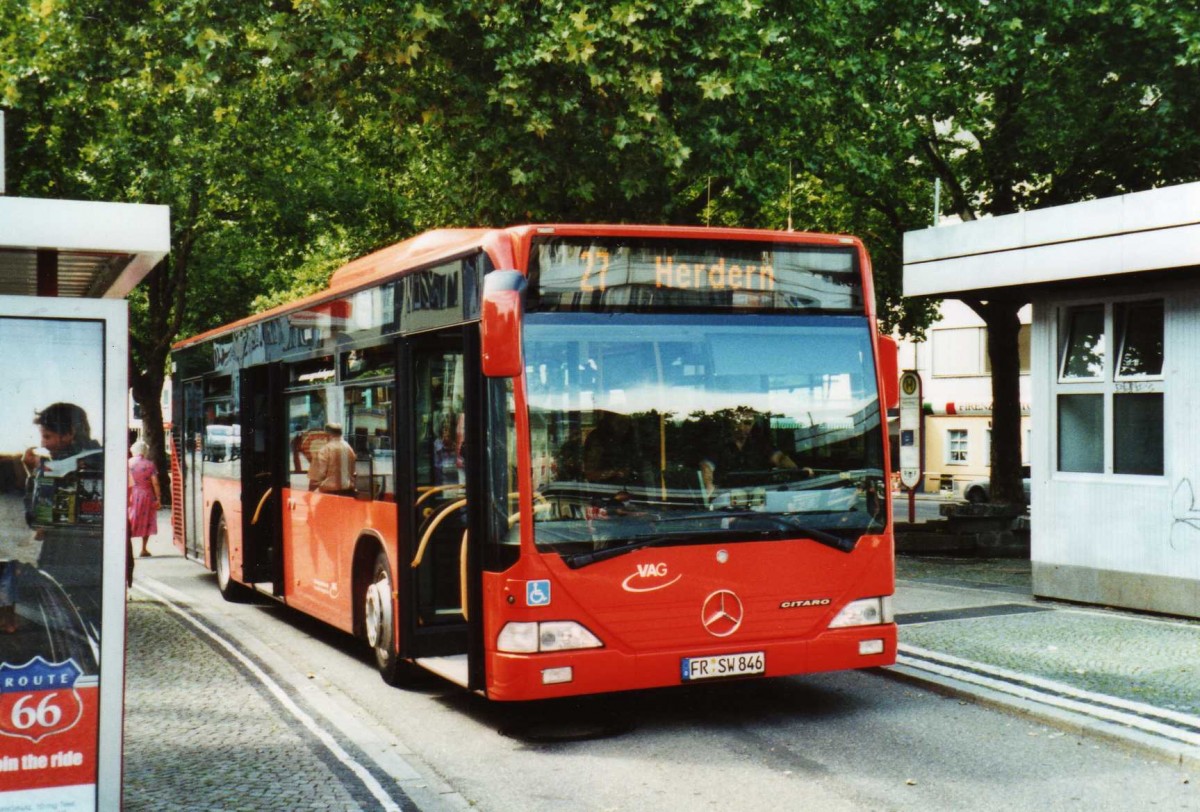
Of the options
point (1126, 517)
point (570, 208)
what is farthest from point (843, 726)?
point (570, 208)

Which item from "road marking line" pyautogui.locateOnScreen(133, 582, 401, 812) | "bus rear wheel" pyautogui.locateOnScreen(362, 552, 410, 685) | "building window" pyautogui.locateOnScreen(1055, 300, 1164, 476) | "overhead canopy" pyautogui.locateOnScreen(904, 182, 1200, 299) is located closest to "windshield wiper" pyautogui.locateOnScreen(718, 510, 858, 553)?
"road marking line" pyautogui.locateOnScreen(133, 582, 401, 812)

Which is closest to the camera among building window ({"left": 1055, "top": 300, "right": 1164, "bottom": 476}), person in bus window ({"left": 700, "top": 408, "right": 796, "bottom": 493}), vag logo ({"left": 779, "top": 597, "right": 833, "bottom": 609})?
person in bus window ({"left": 700, "top": 408, "right": 796, "bottom": 493})

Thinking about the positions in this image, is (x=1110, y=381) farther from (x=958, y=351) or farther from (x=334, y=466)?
(x=958, y=351)

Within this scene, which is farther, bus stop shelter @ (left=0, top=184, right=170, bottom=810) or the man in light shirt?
the man in light shirt

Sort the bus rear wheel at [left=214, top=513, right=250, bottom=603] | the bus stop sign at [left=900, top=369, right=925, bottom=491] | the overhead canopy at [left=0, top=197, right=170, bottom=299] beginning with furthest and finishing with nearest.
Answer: the bus stop sign at [left=900, top=369, right=925, bottom=491]
the bus rear wheel at [left=214, top=513, right=250, bottom=603]
the overhead canopy at [left=0, top=197, right=170, bottom=299]

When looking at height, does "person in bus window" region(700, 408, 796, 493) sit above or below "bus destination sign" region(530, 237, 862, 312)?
below

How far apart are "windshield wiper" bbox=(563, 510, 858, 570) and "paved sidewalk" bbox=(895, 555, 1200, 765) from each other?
169cm

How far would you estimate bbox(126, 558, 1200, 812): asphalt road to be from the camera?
6480 mm

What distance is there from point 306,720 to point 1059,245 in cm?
800

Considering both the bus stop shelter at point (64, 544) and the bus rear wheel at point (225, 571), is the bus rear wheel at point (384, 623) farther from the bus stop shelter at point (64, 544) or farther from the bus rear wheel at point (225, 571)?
the bus rear wheel at point (225, 571)

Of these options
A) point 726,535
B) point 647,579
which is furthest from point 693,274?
point 647,579

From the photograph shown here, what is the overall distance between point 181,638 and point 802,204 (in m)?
14.9

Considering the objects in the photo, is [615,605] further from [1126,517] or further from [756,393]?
[1126,517]

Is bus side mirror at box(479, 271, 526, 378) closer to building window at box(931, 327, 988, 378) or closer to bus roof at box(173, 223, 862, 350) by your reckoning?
bus roof at box(173, 223, 862, 350)
